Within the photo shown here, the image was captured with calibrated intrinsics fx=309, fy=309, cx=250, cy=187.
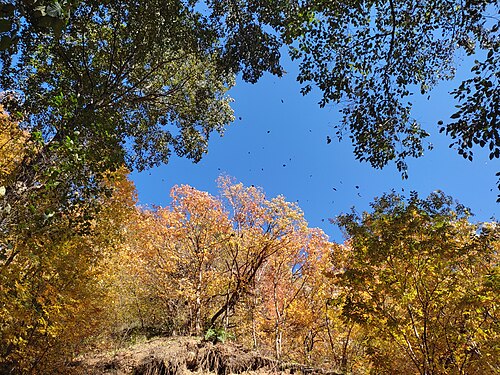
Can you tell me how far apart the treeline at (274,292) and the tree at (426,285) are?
0.08 feet

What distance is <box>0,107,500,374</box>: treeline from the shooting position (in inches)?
215

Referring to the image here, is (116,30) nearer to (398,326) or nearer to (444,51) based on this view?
(444,51)

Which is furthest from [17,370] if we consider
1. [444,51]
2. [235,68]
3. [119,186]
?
[444,51]

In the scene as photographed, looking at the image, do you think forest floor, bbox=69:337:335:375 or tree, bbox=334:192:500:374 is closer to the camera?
tree, bbox=334:192:500:374

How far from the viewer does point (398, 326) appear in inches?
240

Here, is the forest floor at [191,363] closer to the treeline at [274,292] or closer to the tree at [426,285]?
the treeline at [274,292]

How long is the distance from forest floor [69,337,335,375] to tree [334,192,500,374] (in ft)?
15.4

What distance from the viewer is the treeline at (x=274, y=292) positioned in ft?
17.9

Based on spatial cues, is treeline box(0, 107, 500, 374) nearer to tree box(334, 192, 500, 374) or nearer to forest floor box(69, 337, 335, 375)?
tree box(334, 192, 500, 374)

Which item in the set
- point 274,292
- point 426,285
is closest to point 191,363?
point 274,292

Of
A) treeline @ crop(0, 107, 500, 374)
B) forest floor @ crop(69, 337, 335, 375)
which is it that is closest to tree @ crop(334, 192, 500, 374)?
treeline @ crop(0, 107, 500, 374)

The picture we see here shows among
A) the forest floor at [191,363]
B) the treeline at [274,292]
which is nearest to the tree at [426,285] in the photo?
the treeline at [274,292]

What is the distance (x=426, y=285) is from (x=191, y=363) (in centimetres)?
758

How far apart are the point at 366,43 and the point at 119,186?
7.64 metres
